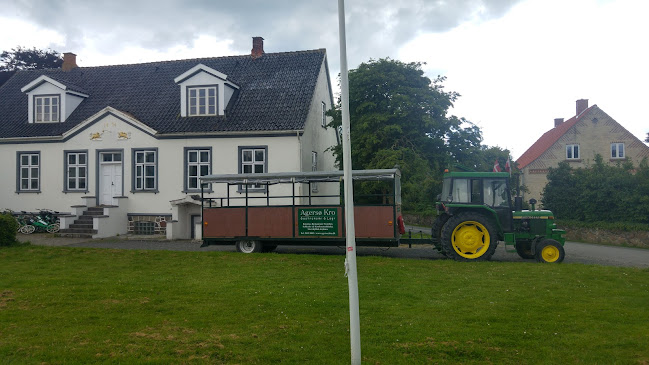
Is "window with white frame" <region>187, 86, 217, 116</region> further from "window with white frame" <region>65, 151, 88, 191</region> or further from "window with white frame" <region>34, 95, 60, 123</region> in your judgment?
"window with white frame" <region>34, 95, 60, 123</region>

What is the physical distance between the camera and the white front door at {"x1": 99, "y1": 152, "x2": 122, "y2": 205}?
2336cm

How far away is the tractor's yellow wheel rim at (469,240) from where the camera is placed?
47.5 ft

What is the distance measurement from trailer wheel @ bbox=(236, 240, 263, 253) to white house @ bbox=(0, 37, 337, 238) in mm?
5217

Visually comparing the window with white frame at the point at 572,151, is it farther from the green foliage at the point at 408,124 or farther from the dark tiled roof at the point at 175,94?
the dark tiled roof at the point at 175,94

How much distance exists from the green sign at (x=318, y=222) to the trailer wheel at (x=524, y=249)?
18.1 feet

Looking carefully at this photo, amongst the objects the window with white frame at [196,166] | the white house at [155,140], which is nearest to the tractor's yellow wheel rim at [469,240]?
the white house at [155,140]

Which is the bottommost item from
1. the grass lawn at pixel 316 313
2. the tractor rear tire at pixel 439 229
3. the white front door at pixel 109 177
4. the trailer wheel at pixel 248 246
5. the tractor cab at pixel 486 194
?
the grass lawn at pixel 316 313

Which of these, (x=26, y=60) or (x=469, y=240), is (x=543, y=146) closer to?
(x=469, y=240)

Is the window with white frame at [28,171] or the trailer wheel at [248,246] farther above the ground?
the window with white frame at [28,171]

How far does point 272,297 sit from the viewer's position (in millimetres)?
9430

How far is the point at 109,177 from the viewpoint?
2348cm

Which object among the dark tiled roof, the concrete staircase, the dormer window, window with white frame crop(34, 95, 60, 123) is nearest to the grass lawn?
the concrete staircase

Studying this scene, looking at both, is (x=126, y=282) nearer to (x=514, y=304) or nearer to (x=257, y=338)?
(x=257, y=338)

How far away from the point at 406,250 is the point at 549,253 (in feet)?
15.7
